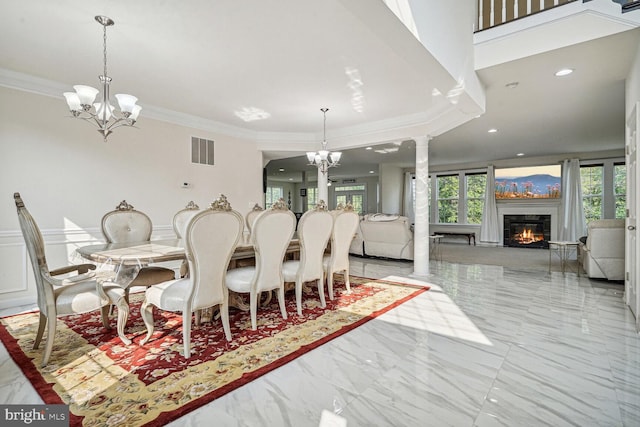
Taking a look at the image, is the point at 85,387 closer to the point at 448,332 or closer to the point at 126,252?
the point at 126,252

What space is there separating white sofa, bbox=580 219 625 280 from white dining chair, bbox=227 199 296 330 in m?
4.58

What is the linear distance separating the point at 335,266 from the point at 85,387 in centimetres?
242

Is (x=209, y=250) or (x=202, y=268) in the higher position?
(x=209, y=250)

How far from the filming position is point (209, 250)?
→ 221cm

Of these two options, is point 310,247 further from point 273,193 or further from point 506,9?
point 273,193

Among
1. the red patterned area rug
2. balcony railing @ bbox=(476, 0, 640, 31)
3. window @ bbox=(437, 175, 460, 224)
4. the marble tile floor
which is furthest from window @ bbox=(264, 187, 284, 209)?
balcony railing @ bbox=(476, 0, 640, 31)

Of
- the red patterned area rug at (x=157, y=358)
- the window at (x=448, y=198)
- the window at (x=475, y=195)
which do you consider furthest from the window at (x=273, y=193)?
the red patterned area rug at (x=157, y=358)

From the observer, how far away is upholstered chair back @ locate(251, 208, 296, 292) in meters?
2.59

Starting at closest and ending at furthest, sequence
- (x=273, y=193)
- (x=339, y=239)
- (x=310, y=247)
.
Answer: (x=310, y=247) < (x=339, y=239) < (x=273, y=193)

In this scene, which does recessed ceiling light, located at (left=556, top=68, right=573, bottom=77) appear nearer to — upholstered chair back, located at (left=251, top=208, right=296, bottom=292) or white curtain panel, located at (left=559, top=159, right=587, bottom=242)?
upholstered chair back, located at (left=251, top=208, right=296, bottom=292)

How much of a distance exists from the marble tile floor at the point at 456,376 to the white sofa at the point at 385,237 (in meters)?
2.92

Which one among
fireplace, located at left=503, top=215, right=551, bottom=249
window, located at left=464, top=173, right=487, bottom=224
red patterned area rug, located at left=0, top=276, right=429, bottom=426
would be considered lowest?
red patterned area rug, located at left=0, top=276, right=429, bottom=426

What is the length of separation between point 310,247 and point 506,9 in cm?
299

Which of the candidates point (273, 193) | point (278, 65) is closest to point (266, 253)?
point (278, 65)
